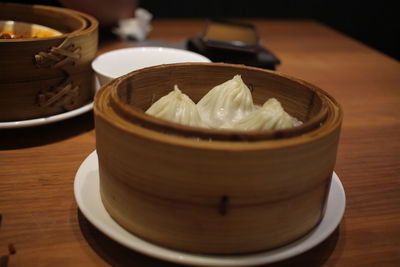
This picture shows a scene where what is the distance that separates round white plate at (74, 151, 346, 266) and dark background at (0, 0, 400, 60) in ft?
9.60

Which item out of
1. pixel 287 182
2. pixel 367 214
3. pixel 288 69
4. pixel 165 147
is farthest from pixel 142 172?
pixel 288 69

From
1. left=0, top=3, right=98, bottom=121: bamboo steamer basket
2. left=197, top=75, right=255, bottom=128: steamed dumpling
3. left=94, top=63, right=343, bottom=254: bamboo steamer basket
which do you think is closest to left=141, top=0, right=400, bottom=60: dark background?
left=0, top=3, right=98, bottom=121: bamboo steamer basket

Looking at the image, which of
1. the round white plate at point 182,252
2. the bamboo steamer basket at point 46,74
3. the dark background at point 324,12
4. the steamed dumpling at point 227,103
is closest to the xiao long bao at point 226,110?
the steamed dumpling at point 227,103

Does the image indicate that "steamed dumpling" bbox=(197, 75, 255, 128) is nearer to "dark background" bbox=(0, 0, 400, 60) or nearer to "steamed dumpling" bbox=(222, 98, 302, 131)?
Result: "steamed dumpling" bbox=(222, 98, 302, 131)

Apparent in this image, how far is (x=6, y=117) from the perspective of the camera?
128 cm

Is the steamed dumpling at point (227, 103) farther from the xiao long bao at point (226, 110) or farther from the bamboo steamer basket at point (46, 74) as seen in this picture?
the bamboo steamer basket at point (46, 74)

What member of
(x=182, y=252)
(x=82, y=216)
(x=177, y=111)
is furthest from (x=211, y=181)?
(x=82, y=216)

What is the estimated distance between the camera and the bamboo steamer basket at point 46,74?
123cm

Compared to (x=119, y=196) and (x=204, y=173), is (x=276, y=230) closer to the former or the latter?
(x=204, y=173)

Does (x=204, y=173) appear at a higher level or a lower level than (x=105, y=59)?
higher

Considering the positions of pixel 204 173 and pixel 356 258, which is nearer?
pixel 204 173

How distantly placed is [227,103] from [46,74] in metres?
0.61

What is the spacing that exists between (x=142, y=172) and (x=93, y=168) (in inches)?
12.9

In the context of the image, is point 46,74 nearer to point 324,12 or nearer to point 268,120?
point 268,120
